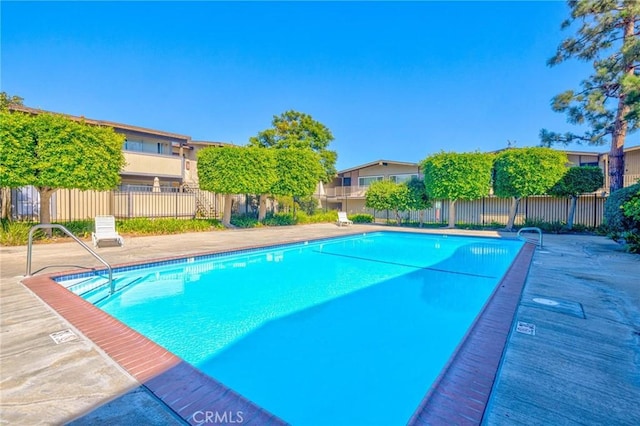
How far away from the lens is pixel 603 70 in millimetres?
14586

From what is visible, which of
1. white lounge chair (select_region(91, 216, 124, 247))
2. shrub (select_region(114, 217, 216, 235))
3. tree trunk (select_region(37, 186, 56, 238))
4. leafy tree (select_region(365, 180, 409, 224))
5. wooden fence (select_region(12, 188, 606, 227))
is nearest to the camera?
white lounge chair (select_region(91, 216, 124, 247))

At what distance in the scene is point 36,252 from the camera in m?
8.77

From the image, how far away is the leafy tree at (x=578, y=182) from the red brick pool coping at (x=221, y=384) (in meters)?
15.4

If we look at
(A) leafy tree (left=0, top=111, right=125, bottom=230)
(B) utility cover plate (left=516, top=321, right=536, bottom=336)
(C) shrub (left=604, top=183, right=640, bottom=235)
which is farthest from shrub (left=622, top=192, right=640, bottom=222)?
(A) leafy tree (left=0, top=111, right=125, bottom=230)

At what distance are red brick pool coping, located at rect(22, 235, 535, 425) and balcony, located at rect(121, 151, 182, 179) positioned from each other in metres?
15.9

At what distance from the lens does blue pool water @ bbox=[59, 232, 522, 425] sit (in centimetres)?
323


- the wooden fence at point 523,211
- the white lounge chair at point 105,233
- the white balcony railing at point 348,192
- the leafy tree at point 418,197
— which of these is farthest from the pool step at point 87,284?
the white balcony railing at point 348,192

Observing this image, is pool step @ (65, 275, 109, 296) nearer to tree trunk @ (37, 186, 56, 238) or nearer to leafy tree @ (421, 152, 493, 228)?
tree trunk @ (37, 186, 56, 238)

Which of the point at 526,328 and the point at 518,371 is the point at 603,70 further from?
the point at 518,371

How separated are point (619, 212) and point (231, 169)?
1578 cm

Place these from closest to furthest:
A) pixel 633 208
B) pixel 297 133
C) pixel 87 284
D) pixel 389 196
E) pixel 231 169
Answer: pixel 87 284 → pixel 633 208 → pixel 231 169 → pixel 389 196 → pixel 297 133

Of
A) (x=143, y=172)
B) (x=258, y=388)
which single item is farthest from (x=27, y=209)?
(x=258, y=388)

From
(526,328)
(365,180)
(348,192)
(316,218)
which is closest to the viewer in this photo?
(526,328)

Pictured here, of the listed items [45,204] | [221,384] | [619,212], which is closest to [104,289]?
[221,384]
